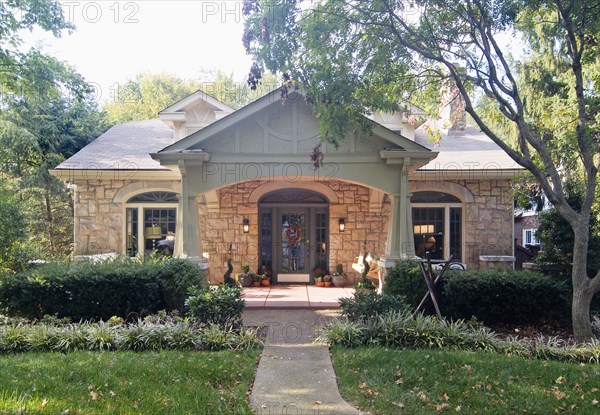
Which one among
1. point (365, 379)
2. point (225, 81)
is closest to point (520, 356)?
point (365, 379)

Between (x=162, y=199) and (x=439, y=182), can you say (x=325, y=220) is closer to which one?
(x=439, y=182)

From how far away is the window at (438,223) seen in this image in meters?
11.9

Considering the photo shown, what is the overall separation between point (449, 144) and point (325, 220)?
4466 mm

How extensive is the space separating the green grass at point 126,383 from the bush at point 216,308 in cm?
93

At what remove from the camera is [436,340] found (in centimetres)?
635

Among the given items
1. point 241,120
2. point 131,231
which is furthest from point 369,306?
point 131,231

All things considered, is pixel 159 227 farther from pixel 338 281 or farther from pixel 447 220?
pixel 447 220

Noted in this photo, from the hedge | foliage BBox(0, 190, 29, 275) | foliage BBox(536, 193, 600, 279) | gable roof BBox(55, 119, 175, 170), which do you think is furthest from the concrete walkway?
gable roof BBox(55, 119, 175, 170)

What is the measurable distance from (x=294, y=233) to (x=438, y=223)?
401 cm

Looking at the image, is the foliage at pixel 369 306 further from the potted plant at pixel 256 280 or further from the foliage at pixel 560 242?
the potted plant at pixel 256 280

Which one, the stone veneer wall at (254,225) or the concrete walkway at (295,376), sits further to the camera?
the stone veneer wall at (254,225)

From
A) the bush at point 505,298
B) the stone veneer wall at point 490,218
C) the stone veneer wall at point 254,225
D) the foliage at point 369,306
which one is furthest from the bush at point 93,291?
Result: the stone veneer wall at point 490,218

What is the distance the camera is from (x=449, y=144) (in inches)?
517

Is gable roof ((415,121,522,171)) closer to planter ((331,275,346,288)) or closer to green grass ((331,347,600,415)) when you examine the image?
planter ((331,275,346,288))
